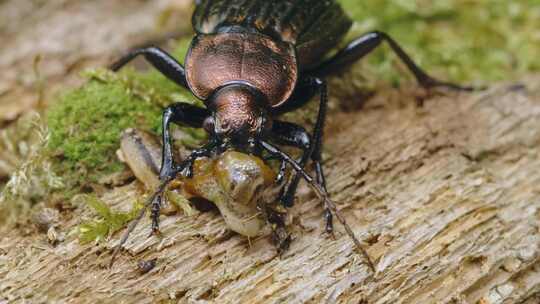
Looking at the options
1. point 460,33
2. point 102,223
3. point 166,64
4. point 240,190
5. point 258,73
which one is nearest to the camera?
point 240,190

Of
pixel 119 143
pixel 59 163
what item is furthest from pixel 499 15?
pixel 59 163

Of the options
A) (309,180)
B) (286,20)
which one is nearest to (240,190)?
(309,180)

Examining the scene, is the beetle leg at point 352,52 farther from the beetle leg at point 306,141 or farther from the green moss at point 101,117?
the green moss at point 101,117

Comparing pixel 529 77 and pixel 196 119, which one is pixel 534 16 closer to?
pixel 529 77

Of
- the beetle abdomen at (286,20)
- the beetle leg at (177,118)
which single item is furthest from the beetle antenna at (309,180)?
the beetle abdomen at (286,20)

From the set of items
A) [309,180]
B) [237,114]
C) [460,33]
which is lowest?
[460,33]

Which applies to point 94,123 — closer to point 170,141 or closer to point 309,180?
point 170,141
